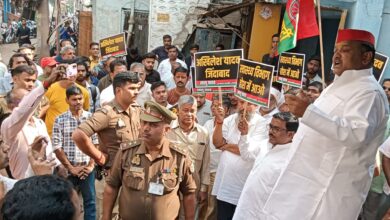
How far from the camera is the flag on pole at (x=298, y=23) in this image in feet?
14.2

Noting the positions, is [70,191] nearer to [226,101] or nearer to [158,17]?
[226,101]

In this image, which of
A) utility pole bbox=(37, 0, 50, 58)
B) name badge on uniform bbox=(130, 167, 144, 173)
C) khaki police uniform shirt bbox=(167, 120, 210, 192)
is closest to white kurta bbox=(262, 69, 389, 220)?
name badge on uniform bbox=(130, 167, 144, 173)

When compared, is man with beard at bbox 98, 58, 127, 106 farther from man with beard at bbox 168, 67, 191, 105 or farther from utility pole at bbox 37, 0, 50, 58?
utility pole at bbox 37, 0, 50, 58

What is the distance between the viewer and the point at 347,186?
2.63 m

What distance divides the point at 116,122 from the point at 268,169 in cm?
146

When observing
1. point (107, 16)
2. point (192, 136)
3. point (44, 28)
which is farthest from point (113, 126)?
point (44, 28)

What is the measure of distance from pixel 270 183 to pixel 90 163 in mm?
2172

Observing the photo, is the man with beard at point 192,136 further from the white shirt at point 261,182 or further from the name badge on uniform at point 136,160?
the name badge on uniform at point 136,160

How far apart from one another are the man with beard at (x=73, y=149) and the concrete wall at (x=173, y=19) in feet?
30.0

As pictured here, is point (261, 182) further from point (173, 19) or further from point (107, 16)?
point (107, 16)

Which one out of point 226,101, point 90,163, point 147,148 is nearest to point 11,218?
point 147,148

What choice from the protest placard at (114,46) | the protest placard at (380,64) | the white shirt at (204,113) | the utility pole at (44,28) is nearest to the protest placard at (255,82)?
the white shirt at (204,113)

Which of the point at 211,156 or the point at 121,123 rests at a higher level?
the point at 121,123

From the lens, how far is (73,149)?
4.31 m
